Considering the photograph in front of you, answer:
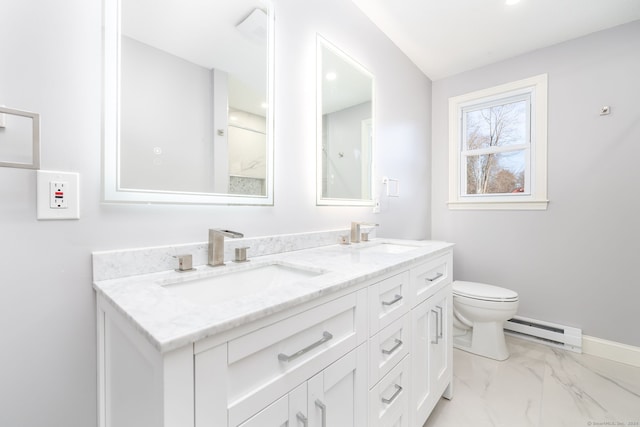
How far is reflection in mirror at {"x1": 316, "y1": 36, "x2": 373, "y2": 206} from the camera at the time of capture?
1553mm

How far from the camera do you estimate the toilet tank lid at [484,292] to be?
6.45 ft

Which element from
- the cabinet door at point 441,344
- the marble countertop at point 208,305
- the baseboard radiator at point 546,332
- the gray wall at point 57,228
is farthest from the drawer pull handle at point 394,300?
the baseboard radiator at point 546,332

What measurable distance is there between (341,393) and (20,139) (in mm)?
1100

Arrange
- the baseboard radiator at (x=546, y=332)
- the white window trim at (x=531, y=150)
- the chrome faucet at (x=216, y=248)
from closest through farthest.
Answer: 1. the chrome faucet at (x=216, y=248)
2. the baseboard radiator at (x=546, y=332)
3. the white window trim at (x=531, y=150)

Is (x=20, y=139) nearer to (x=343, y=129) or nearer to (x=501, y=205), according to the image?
(x=343, y=129)

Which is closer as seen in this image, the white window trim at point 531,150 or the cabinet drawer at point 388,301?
the cabinet drawer at point 388,301

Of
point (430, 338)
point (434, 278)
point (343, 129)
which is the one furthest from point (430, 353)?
point (343, 129)

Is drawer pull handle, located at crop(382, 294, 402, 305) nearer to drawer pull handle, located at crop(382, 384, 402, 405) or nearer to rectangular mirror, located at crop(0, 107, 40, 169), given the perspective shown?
drawer pull handle, located at crop(382, 384, 402, 405)

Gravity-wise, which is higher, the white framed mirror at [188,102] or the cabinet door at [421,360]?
the white framed mirror at [188,102]

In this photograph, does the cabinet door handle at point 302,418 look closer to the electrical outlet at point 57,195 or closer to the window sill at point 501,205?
the electrical outlet at point 57,195

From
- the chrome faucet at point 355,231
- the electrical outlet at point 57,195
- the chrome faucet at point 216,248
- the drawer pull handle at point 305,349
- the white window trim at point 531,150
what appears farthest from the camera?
the white window trim at point 531,150

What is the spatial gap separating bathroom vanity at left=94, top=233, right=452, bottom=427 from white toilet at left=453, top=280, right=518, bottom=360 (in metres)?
0.93

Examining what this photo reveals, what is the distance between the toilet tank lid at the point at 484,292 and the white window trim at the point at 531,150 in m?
0.77

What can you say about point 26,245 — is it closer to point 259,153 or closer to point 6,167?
point 6,167
